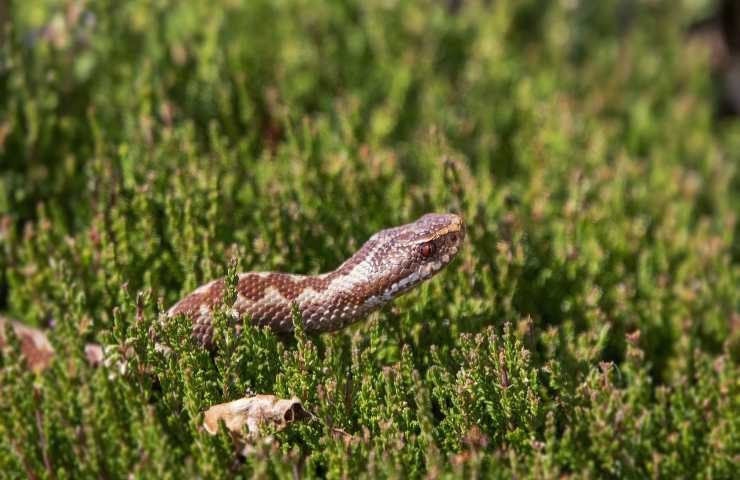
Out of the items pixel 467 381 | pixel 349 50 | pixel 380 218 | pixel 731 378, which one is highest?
pixel 349 50

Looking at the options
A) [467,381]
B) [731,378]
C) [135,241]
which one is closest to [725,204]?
[731,378]

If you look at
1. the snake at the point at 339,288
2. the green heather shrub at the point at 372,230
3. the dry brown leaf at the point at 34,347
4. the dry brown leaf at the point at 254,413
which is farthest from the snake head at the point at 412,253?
the dry brown leaf at the point at 34,347

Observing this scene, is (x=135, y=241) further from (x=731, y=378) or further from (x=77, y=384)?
(x=731, y=378)

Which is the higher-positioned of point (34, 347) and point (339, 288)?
point (339, 288)

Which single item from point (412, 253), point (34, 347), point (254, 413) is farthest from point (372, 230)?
point (34, 347)

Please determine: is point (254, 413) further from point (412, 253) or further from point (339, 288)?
point (412, 253)

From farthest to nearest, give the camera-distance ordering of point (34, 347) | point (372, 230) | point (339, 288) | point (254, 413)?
point (372, 230), point (34, 347), point (339, 288), point (254, 413)

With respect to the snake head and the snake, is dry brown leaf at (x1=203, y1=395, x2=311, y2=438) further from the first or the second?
the snake head
